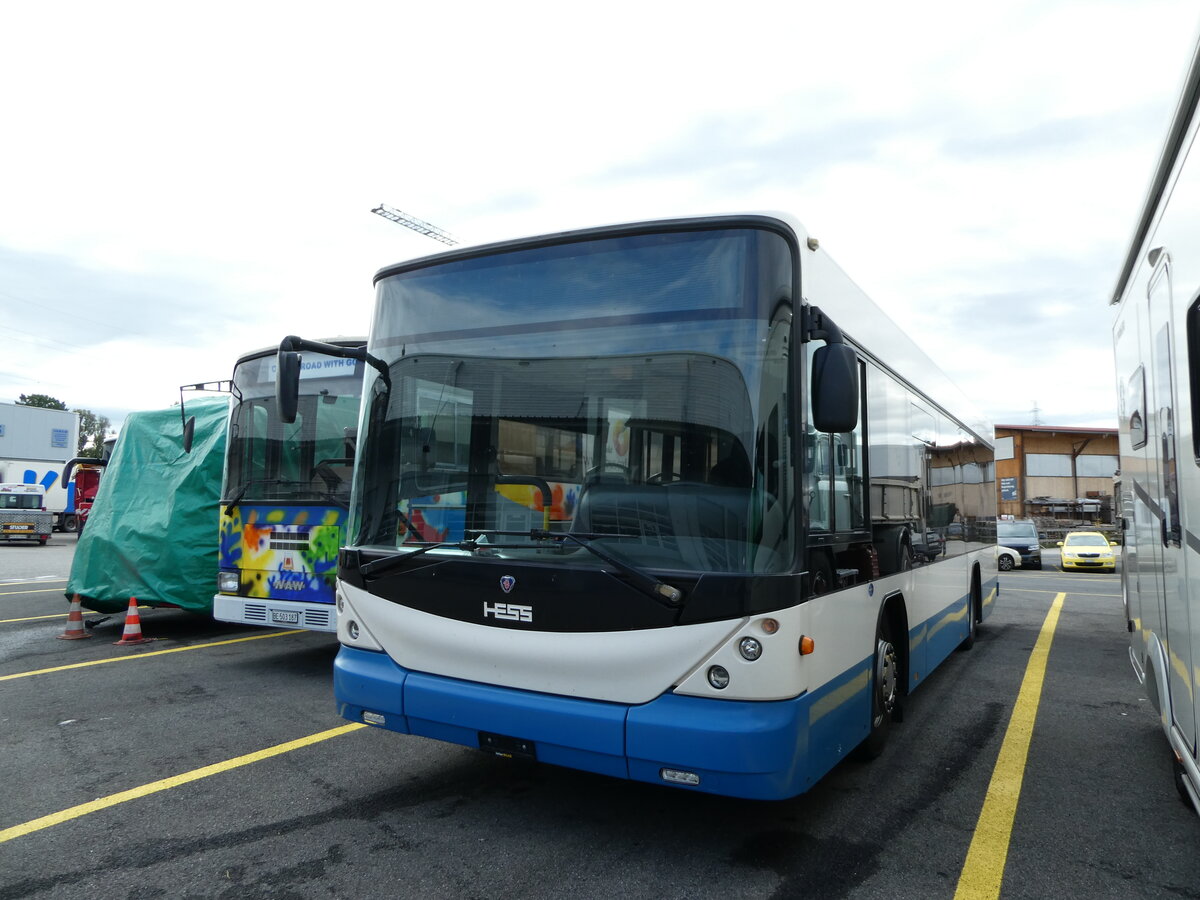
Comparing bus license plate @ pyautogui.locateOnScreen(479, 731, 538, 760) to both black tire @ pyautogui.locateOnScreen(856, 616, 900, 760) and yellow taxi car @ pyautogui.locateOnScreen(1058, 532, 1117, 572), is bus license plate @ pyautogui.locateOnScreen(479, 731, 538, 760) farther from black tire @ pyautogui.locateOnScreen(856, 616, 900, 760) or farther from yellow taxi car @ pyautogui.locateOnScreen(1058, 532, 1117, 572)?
yellow taxi car @ pyautogui.locateOnScreen(1058, 532, 1117, 572)

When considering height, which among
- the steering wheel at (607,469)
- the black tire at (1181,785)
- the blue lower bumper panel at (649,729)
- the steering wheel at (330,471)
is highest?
the steering wheel at (330,471)

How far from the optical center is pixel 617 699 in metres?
3.36

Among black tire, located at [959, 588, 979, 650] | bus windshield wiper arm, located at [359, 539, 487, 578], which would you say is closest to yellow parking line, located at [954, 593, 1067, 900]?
black tire, located at [959, 588, 979, 650]

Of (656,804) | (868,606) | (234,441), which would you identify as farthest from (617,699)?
(234,441)

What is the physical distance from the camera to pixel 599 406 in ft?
11.8

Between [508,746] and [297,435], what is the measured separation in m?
4.62

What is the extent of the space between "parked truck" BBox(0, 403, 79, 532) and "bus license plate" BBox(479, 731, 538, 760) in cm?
3720

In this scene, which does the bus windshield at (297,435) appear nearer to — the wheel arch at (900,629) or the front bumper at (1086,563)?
the wheel arch at (900,629)

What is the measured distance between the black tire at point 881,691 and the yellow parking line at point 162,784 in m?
3.24

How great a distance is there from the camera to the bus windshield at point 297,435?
Result: 7.09 m

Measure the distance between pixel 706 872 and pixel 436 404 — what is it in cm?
238

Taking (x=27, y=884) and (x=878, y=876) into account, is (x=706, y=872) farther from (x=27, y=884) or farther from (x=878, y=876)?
(x=27, y=884)

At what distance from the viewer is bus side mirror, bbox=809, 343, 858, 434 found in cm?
334

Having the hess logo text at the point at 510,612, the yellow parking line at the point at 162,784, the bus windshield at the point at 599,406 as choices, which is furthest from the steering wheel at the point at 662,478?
the yellow parking line at the point at 162,784
